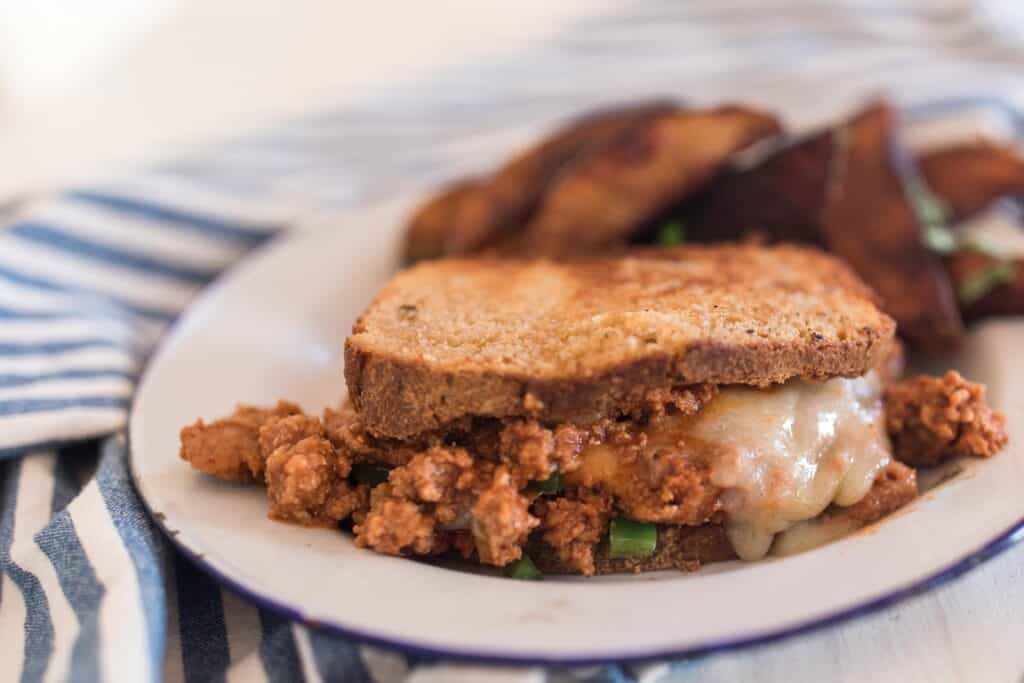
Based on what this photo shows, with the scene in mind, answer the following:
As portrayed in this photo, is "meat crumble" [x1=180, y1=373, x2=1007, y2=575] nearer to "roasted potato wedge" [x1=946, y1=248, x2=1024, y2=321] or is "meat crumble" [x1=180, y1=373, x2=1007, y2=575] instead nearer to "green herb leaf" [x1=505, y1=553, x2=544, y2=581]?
"green herb leaf" [x1=505, y1=553, x2=544, y2=581]

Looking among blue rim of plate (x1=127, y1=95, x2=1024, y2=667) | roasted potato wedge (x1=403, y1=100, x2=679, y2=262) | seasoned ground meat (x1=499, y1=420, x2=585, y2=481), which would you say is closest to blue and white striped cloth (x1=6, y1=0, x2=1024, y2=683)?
blue rim of plate (x1=127, y1=95, x2=1024, y2=667)

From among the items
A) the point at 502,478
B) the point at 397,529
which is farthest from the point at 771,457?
the point at 397,529

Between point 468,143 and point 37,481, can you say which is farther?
point 468,143

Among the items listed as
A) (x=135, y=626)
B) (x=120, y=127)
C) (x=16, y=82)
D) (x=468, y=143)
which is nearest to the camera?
(x=135, y=626)

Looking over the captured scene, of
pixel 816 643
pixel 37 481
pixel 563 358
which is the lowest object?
pixel 816 643

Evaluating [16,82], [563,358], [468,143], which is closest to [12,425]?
[563,358]

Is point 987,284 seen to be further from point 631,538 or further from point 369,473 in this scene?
point 369,473

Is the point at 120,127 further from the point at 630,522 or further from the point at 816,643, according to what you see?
the point at 816,643

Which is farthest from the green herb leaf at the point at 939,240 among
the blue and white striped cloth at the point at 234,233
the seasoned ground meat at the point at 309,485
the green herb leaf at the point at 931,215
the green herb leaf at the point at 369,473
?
the seasoned ground meat at the point at 309,485
